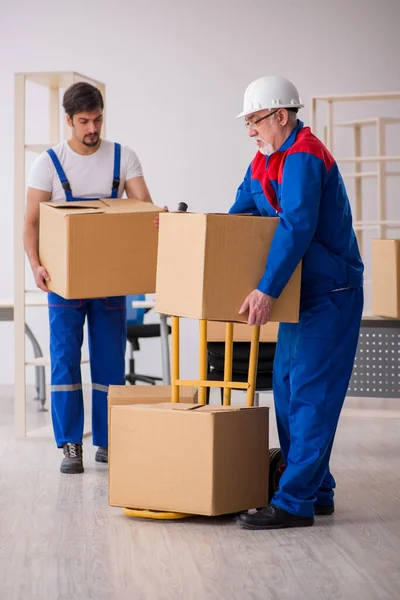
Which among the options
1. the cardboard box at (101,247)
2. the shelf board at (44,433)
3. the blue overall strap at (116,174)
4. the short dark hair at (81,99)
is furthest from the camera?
the shelf board at (44,433)

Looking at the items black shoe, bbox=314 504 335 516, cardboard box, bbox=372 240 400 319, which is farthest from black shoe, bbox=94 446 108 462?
cardboard box, bbox=372 240 400 319

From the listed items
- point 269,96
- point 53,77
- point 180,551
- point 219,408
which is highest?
point 53,77

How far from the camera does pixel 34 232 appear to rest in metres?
3.74

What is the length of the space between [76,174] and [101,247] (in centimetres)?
40

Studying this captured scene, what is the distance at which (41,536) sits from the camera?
279 centimetres

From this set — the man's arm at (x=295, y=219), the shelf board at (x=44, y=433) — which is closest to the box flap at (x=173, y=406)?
the man's arm at (x=295, y=219)

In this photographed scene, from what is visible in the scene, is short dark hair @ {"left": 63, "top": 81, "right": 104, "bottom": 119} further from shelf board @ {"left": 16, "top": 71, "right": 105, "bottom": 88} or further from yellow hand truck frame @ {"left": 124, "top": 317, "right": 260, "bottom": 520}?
yellow hand truck frame @ {"left": 124, "top": 317, "right": 260, "bottom": 520}

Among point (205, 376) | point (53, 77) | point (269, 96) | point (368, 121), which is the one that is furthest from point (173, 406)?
point (368, 121)

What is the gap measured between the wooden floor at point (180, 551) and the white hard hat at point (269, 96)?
1.22 metres

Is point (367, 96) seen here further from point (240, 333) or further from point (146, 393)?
point (146, 393)

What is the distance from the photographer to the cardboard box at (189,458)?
2.82 metres

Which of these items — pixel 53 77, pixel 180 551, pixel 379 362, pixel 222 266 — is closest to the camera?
pixel 180 551

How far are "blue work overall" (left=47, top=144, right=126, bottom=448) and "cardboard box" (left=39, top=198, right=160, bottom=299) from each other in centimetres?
15

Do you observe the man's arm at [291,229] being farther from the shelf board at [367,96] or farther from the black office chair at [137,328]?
the black office chair at [137,328]
